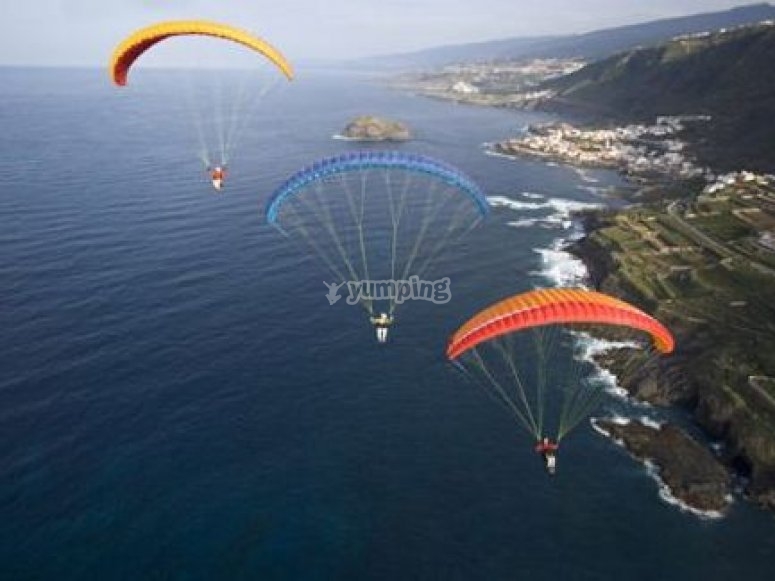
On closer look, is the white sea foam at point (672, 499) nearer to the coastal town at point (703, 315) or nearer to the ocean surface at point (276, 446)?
the coastal town at point (703, 315)

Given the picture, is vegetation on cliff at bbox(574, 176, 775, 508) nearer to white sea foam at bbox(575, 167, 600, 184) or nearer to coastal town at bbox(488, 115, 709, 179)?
white sea foam at bbox(575, 167, 600, 184)

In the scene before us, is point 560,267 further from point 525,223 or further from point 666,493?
point 666,493

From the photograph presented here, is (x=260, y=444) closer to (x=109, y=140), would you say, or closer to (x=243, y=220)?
(x=243, y=220)

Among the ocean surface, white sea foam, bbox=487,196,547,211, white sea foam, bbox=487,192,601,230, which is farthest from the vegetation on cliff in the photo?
white sea foam, bbox=487,196,547,211

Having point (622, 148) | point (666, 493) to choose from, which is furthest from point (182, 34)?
point (622, 148)

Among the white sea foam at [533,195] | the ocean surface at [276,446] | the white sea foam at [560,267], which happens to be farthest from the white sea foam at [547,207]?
the ocean surface at [276,446]

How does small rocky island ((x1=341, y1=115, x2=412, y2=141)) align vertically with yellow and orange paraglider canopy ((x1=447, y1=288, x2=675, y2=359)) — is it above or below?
below
